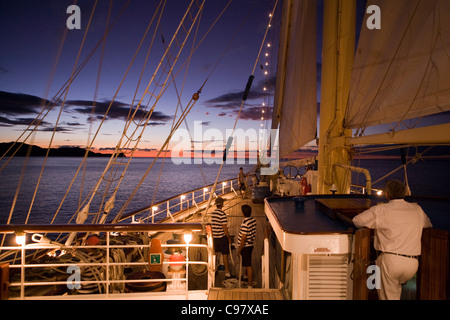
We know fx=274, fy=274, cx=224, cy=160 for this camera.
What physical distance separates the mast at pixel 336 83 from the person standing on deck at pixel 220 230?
68.9 inches

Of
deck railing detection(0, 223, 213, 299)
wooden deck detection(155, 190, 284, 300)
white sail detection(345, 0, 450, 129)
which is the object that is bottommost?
wooden deck detection(155, 190, 284, 300)

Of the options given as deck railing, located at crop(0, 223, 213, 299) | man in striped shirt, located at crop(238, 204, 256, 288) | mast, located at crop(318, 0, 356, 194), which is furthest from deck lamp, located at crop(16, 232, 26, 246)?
mast, located at crop(318, 0, 356, 194)

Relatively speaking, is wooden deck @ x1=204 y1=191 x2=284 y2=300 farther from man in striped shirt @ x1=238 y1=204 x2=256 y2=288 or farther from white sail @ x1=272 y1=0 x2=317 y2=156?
white sail @ x1=272 y1=0 x2=317 y2=156

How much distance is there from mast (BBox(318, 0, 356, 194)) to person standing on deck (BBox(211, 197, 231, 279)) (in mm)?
1751

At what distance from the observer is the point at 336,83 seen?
14.6ft

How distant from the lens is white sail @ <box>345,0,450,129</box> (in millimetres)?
2293

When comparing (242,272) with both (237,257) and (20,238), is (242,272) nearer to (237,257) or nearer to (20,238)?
(237,257)

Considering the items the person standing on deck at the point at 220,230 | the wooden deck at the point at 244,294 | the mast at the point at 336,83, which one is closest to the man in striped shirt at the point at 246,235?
the person standing on deck at the point at 220,230

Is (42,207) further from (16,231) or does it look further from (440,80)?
(440,80)

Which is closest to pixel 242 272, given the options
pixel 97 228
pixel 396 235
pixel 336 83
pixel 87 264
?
pixel 87 264

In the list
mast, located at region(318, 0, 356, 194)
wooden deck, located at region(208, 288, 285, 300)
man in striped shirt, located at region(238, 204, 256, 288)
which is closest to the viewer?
wooden deck, located at region(208, 288, 285, 300)

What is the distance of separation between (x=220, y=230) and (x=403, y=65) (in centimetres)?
332
